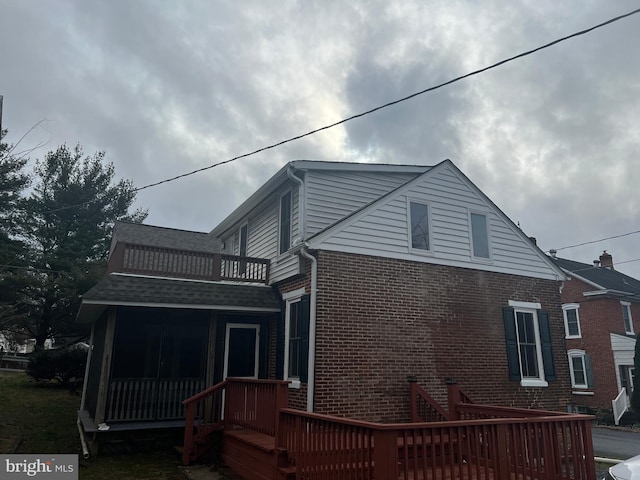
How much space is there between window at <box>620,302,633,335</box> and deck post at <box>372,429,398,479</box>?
969 inches

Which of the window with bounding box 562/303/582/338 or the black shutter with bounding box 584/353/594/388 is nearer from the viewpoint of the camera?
the black shutter with bounding box 584/353/594/388

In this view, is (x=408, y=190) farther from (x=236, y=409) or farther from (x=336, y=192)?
(x=236, y=409)

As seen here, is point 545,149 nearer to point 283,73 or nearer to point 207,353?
point 283,73

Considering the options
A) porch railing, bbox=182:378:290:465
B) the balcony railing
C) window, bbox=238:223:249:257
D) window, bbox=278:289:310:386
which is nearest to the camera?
porch railing, bbox=182:378:290:465

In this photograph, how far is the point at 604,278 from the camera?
2691cm

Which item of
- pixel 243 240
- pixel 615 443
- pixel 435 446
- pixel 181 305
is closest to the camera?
pixel 435 446

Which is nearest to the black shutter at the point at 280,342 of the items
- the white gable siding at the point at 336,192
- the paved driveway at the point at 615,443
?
the white gable siding at the point at 336,192

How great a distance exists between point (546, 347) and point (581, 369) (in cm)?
1545

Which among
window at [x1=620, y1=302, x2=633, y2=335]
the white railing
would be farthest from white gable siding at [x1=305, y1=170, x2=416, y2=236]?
window at [x1=620, y1=302, x2=633, y2=335]

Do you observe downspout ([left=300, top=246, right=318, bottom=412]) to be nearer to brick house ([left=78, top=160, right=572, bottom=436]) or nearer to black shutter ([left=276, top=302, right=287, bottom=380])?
brick house ([left=78, top=160, right=572, bottom=436])

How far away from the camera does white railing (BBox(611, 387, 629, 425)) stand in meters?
20.7

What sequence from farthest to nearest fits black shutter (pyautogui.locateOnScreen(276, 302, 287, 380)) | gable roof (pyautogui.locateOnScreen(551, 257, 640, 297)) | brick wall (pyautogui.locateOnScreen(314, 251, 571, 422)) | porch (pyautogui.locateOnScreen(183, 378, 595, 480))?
gable roof (pyautogui.locateOnScreen(551, 257, 640, 297))
black shutter (pyautogui.locateOnScreen(276, 302, 287, 380))
brick wall (pyautogui.locateOnScreen(314, 251, 571, 422))
porch (pyautogui.locateOnScreen(183, 378, 595, 480))

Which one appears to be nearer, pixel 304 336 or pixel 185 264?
pixel 304 336

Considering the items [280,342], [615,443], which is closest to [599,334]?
[615,443]
